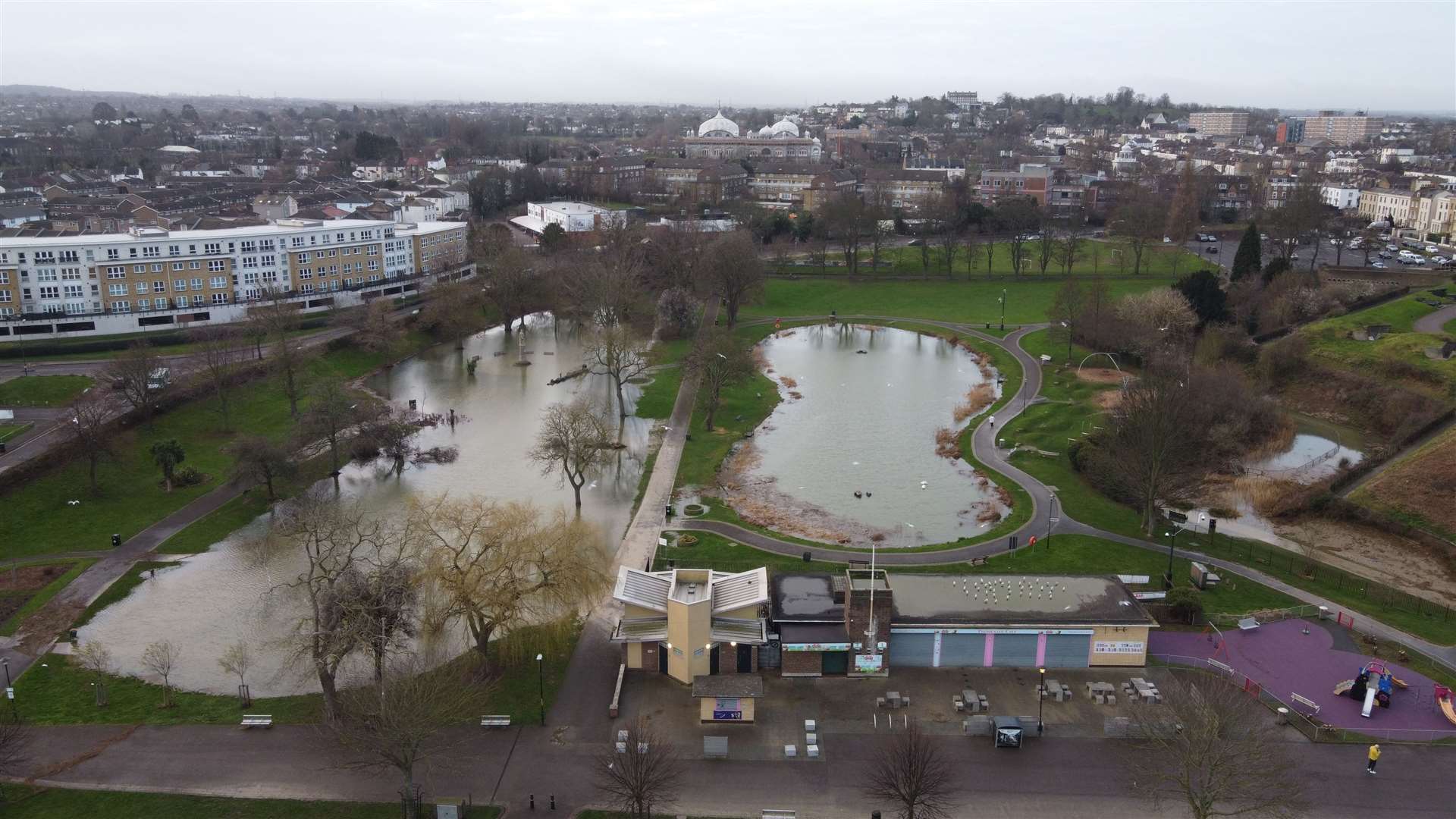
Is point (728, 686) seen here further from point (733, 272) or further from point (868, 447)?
point (733, 272)

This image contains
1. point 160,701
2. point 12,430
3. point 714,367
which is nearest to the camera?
point 160,701

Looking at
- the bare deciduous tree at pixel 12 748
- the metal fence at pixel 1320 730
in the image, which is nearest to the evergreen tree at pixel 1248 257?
the metal fence at pixel 1320 730

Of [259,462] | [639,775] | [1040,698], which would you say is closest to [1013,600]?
[1040,698]

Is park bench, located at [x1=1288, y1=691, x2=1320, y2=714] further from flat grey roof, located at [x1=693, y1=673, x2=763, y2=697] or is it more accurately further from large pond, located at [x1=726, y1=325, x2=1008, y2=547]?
flat grey roof, located at [x1=693, y1=673, x2=763, y2=697]

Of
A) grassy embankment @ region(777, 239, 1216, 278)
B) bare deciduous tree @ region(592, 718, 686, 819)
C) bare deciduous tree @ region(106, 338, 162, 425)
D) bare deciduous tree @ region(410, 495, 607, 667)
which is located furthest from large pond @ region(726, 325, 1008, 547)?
bare deciduous tree @ region(106, 338, 162, 425)

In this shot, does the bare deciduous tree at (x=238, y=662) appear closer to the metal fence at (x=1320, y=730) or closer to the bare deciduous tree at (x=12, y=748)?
the bare deciduous tree at (x=12, y=748)

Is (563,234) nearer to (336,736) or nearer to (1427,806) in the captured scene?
(336,736)
